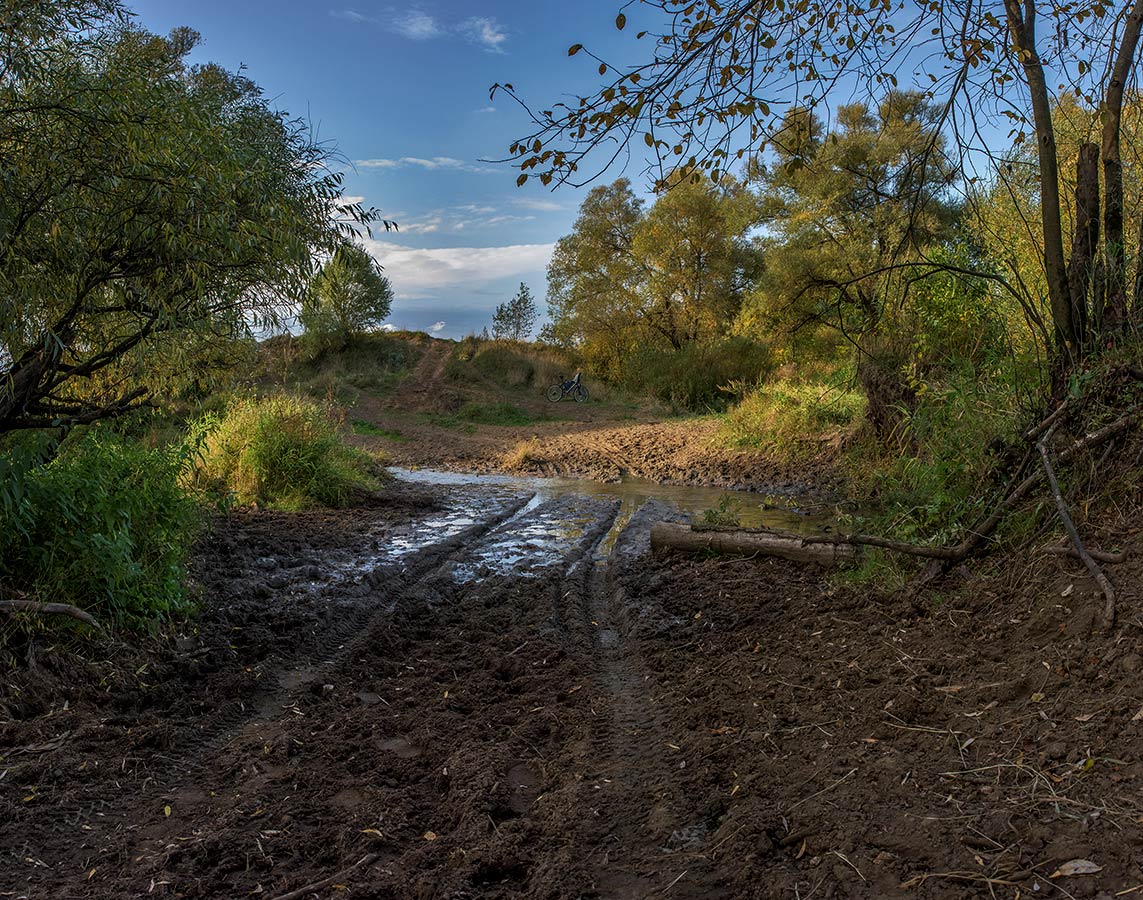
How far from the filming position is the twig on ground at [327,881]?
2482mm

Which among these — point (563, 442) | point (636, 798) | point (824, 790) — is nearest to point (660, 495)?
point (563, 442)

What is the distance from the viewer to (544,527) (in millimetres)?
9031

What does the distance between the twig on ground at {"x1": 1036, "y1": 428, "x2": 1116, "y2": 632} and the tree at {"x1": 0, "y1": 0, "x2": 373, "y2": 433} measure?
4833 millimetres

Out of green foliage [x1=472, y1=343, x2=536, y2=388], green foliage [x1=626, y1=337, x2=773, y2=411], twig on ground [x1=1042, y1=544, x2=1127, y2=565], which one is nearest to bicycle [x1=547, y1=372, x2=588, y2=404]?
green foliage [x1=472, y1=343, x2=536, y2=388]

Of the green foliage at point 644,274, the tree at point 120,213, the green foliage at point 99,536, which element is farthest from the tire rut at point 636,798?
the green foliage at point 644,274

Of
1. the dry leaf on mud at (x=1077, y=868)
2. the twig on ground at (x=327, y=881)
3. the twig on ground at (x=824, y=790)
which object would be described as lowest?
the twig on ground at (x=824, y=790)

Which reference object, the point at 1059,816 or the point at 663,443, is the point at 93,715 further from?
the point at 663,443

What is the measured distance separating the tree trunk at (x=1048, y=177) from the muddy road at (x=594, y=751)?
187 centimetres

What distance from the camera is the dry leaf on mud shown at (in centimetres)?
219

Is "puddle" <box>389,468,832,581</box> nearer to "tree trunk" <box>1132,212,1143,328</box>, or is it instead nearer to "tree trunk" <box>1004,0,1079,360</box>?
"tree trunk" <box>1004,0,1079,360</box>

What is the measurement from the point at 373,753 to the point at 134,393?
11.1 feet

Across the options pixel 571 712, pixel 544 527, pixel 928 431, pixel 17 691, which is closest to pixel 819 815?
pixel 571 712

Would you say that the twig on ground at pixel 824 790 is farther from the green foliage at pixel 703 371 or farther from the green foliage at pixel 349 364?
the green foliage at pixel 349 364

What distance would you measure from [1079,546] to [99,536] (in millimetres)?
5344
